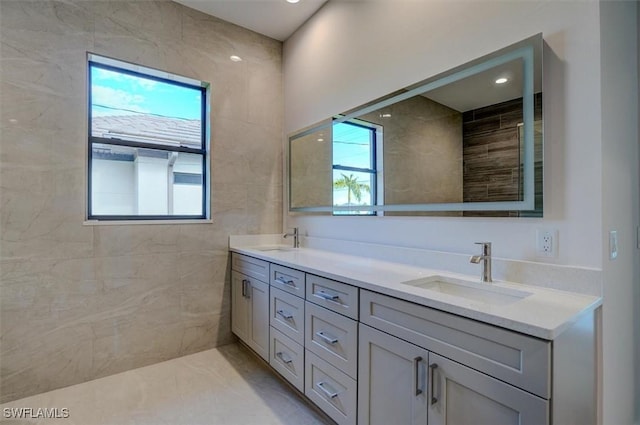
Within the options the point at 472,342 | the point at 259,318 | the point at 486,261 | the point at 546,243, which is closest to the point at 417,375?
the point at 472,342

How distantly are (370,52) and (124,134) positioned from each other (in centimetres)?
206

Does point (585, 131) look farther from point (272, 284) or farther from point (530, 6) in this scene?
point (272, 284)

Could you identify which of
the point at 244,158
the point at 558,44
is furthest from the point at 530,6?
the point at 244,158

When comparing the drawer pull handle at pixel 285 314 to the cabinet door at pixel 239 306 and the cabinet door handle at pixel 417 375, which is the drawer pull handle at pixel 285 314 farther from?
the cabinet door handle at pixel 417 375

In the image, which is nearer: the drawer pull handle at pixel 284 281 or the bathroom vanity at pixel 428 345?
the bathroom vanity at pixel 428 345

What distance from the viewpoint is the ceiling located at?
2729mm

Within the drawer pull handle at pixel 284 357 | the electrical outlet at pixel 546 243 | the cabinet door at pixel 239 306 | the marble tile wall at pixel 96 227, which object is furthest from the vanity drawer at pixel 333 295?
the marble tile wall at pixel 96 227

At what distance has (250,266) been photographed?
2.63m

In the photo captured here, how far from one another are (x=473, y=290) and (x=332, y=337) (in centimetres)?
77

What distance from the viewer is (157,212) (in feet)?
9.05

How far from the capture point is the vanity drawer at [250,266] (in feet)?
7.96

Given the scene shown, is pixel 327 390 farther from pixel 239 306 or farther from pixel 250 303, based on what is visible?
pixel 239 306

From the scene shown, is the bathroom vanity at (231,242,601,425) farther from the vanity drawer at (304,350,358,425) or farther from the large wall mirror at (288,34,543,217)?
the large wall mirror at (288,34,543,217)

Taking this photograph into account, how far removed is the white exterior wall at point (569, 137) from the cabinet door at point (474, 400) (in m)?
0.65
